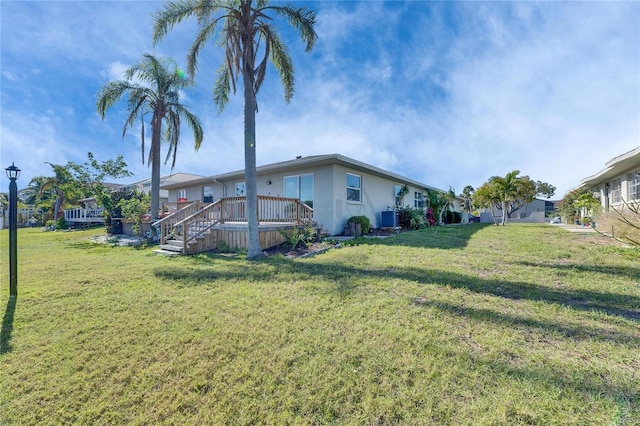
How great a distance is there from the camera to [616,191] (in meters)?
14.7

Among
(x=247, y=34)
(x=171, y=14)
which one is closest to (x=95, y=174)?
(x=171, y=14)

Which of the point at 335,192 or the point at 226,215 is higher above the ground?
the point at 335,192

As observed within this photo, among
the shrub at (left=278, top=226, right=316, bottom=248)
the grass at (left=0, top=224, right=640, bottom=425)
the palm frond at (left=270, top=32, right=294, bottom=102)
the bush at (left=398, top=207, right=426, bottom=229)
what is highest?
the palm frond at (left=270, top=32, right=294, bottom=102)

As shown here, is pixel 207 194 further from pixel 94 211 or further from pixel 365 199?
pixel 94 211

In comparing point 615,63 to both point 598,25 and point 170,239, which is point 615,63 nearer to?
point 598,25

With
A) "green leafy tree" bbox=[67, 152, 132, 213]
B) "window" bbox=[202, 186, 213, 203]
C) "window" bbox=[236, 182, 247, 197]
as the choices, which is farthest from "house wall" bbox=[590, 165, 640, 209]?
"green leafy tree" bbox=[67, 152, 132, 213]

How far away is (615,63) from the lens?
7.31 meters

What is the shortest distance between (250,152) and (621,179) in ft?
59.5

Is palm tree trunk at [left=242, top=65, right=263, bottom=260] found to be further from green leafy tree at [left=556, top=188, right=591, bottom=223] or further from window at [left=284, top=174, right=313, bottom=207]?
green leafy tree at [left=556, top=188, right=591, bottom=223]

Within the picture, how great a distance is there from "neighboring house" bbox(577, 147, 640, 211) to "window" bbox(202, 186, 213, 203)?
62.8 ft

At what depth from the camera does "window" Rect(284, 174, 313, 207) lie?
1213 cm

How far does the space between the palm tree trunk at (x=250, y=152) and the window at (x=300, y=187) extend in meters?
4.68

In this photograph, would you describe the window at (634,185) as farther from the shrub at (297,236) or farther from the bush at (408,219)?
the shrub at (297,236)

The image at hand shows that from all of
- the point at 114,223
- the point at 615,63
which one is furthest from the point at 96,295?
the point at 114,223
